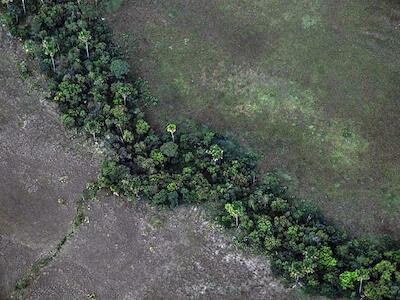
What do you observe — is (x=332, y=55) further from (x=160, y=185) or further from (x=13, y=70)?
(x=13, y=70)

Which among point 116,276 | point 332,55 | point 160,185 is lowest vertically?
point 116,276

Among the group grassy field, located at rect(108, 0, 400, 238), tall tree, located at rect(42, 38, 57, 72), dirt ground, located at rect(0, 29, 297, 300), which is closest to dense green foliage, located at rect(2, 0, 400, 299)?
tall tree, located at rect(42, 38, 57, 72)

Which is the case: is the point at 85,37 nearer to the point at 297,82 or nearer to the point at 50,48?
the point at 50,48

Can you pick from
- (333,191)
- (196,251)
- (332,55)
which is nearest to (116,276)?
(196,251)

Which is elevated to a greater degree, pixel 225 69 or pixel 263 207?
pixel 225 69

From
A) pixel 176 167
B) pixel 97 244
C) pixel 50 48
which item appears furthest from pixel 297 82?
pixel 97 244

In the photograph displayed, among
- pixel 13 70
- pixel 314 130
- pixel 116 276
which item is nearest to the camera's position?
pixel 116 276
